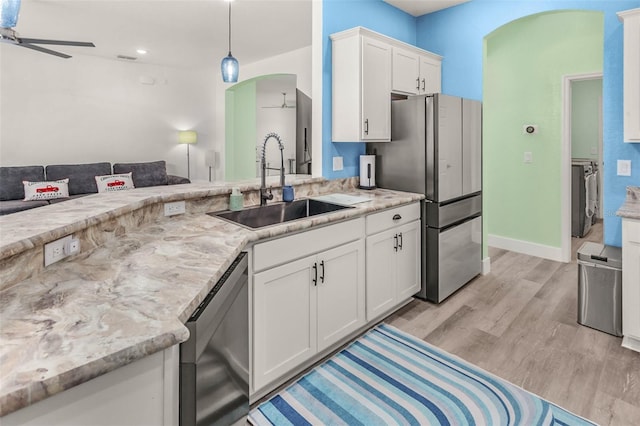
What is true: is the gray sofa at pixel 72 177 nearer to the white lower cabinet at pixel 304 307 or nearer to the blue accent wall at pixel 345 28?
the blue accent wall at pixel 345 28

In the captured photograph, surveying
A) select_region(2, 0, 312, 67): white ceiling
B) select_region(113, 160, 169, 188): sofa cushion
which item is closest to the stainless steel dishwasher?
select_region(2, 0, 312, 67): white ceiling

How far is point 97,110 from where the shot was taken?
629cm

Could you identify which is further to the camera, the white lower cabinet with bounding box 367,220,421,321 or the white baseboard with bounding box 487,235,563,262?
the white baseboard with bounding box 487,235,563,262

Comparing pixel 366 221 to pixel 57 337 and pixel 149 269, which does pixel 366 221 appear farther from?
pixel 57 337

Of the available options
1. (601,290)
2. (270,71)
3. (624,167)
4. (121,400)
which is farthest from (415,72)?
(270,71)

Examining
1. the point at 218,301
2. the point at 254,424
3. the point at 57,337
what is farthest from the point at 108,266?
the point at 254,424

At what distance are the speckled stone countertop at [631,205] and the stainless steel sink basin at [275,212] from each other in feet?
5.62

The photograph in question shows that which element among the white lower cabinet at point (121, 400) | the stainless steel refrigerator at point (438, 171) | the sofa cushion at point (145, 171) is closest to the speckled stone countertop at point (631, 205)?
the stainless steel refrigerator at point (438, 171)

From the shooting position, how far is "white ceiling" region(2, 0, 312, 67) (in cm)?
404

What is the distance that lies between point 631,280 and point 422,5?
2891mm

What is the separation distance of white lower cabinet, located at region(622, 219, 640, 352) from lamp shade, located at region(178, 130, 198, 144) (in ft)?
21.6

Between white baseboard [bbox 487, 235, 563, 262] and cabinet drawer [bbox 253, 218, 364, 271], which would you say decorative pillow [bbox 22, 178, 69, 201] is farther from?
white baseboard [bbox 487, 235, 563, 262]

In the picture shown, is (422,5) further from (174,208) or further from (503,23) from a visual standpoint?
(174,208)

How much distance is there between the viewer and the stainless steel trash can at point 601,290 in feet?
8.31
